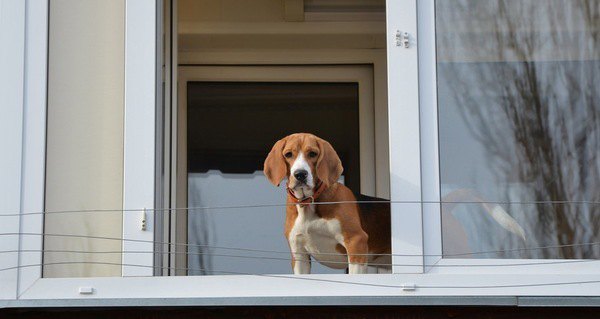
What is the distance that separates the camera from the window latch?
3705mm

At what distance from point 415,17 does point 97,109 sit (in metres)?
0.93

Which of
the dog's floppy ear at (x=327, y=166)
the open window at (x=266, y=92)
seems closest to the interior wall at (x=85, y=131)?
the dog's floppy ear at (x=327, y=166)

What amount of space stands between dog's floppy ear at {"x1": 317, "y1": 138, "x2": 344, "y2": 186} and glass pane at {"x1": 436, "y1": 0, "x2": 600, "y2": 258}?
0.34 m

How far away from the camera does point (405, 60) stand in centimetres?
370

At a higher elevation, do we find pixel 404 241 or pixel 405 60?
pixel 405 60

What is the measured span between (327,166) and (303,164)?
0.08m

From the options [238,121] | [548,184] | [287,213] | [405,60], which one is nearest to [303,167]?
[287,213]

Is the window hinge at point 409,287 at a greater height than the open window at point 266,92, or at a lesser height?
lesser

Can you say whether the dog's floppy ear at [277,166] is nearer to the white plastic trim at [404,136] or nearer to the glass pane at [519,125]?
the white plastic trim at [404,136]

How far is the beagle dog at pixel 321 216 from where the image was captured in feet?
12.5

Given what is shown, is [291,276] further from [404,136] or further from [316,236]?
[404,136]

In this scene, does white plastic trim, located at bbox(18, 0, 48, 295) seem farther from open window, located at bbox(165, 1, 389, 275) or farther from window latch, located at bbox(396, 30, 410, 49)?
open window, located at bbox(165, 1, 389, 275)

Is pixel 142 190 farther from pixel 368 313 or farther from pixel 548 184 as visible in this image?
pixel 548 184

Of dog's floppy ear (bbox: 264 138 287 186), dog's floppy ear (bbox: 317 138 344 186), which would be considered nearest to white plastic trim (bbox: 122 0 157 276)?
dog's floppy ear (bbox: 264 138 287 186)
